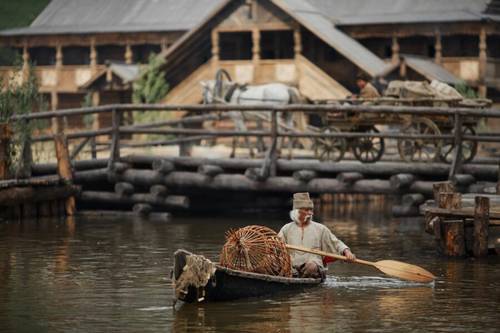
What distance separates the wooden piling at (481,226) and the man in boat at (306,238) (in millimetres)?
2860

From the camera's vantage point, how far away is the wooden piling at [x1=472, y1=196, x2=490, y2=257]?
62.7 ft

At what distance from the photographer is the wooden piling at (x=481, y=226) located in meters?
19.1

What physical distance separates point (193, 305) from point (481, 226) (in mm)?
5284

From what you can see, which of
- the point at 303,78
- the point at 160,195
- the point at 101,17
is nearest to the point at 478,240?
the point at 160,195

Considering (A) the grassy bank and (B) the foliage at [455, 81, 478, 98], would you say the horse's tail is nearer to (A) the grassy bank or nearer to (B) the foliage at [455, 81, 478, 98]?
(B) the foliage at [455, 81, 478, 98]

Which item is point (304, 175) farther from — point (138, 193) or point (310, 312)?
point (310, 312)

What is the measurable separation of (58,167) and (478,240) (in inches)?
411

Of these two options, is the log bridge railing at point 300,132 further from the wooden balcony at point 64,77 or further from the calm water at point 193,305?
the wooden balcony at point 64,77

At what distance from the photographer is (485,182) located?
25.0m

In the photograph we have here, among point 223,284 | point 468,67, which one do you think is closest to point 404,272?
point 223,284

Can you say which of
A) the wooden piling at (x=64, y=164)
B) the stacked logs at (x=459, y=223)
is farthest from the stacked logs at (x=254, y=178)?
the stacked logs at (x=459, y=223)

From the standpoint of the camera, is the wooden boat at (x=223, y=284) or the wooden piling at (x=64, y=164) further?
the wooden piling at (x=64, y=164)

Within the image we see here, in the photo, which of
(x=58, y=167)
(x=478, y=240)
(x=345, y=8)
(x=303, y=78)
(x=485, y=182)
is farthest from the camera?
(x=345, y=8)

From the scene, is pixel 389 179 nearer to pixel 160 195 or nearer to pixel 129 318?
pixel 160 195
